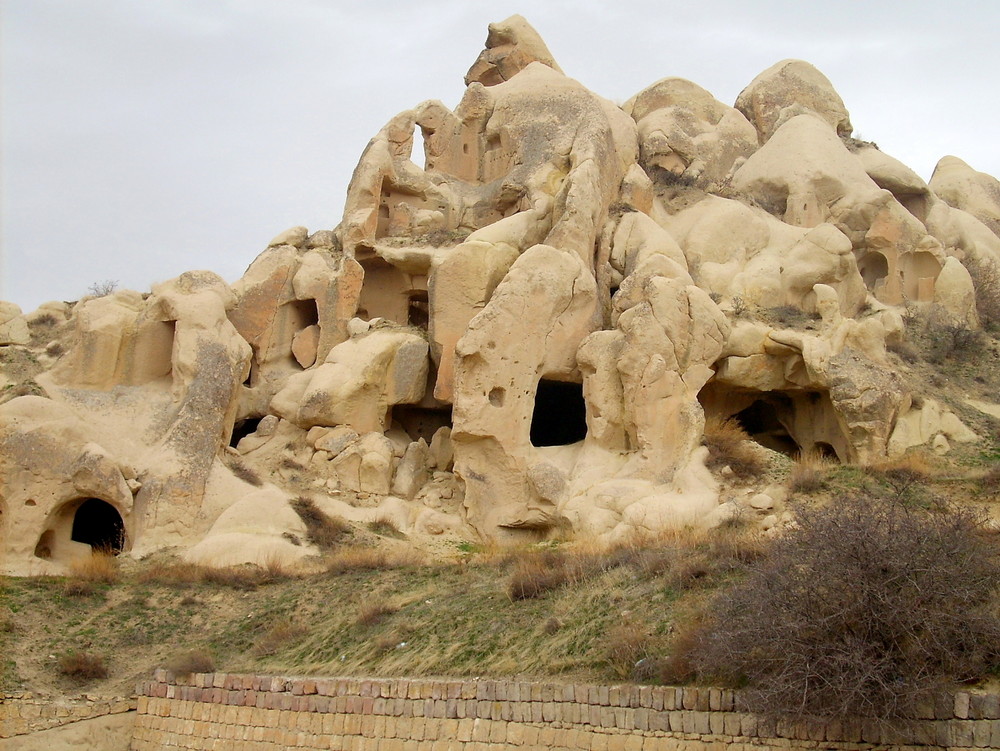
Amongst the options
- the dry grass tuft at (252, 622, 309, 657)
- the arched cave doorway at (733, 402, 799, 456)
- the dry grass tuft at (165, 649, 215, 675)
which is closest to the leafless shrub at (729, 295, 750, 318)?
the arched cave doorway at (733, 402, 799, 456)

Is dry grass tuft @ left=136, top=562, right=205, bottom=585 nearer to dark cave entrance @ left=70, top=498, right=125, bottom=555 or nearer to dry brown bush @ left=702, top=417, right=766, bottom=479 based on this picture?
dark cave entrance @ left=70, top=498, right=125, bottom=555

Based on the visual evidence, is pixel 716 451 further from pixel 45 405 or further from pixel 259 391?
pixel 45 405

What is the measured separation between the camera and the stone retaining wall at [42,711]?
1260cm

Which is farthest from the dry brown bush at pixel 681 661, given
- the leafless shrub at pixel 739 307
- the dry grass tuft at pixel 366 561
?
the leafless shrub at pixel 739 307

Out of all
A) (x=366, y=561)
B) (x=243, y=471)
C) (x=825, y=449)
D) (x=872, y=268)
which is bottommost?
(x=366, y=561)

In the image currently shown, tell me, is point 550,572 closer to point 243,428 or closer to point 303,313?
point 243,428

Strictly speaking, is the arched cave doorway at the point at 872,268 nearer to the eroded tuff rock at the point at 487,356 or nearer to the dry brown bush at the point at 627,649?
the eroded tuff rock at the point at 487,356

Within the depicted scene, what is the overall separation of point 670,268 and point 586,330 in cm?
180

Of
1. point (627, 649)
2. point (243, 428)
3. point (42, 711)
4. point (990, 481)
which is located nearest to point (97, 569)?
point (42, 711)

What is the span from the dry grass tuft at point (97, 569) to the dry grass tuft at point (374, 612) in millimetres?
3985

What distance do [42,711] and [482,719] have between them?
17.0ft

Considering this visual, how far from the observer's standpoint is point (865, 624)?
28.9 ft


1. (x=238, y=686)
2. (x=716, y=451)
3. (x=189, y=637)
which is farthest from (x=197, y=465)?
(x=716, y=451)

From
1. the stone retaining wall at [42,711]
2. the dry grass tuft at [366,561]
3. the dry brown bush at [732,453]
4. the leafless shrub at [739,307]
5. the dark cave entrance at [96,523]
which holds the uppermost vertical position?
the leafless shrub at [739,307]
